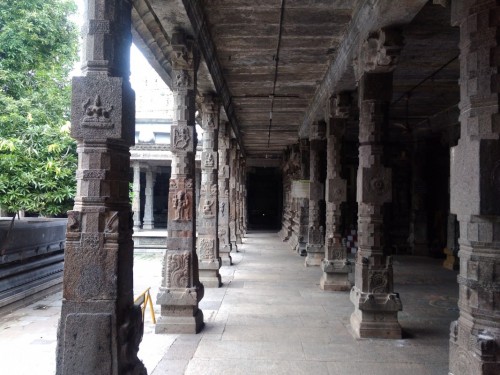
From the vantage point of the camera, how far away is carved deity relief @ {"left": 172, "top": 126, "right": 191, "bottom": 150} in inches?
255

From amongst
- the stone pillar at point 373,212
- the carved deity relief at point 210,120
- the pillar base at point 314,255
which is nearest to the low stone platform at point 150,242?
the pillar base at point 314,255

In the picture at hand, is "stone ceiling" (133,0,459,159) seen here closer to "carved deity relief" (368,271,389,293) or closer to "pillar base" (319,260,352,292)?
"carved deity relief" (368,271,389,293)

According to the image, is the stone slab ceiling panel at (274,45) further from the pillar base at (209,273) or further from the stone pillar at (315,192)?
the pillar base at (209,273)

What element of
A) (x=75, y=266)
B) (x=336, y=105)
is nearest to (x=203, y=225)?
(x=336, y=105)

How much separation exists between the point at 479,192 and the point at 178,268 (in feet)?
14.9

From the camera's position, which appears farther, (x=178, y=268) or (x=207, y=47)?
(x=207, y=47)

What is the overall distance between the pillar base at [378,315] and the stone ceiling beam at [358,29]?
376cm

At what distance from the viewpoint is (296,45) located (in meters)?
7.64

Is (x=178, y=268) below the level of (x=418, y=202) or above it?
below

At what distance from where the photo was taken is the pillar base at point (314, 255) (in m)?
12.7

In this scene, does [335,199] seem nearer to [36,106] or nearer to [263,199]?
[36,106]

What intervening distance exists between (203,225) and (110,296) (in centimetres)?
686

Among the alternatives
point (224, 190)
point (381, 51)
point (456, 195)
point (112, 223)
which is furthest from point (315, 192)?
point (112, 223)

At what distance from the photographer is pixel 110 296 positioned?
3160 mm
